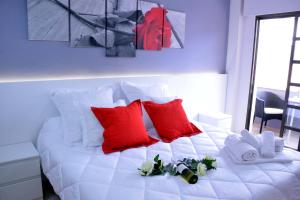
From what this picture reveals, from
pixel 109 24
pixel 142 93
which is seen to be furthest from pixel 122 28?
pixel 142 93

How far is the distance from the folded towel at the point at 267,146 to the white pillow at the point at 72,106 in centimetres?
137

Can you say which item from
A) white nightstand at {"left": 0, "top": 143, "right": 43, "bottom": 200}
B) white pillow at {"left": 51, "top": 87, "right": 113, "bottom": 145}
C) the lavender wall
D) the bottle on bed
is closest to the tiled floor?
white nightstand at {"left": 0, "top": 143, "right": 43, "bottom": 200}

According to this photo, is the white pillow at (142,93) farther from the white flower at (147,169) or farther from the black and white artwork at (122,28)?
the white flower at (147,169)

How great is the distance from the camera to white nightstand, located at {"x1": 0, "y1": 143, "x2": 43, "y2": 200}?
6.08ft

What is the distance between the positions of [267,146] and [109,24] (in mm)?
1881

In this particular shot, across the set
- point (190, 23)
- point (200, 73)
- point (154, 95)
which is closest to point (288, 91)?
point (200, 73)

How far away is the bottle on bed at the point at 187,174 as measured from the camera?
4.99 ft

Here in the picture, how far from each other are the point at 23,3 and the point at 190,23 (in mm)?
2089

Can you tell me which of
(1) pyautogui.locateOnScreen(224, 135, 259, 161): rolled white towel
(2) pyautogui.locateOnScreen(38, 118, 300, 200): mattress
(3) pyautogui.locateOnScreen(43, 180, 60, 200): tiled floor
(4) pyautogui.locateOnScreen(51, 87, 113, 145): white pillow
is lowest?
(3) pyautogui.locateOnScreen(43, 180, 60, 200): tiled floor

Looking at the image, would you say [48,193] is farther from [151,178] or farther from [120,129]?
[151,178]

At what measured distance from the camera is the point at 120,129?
2.03 meters

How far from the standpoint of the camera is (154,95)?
108 inches

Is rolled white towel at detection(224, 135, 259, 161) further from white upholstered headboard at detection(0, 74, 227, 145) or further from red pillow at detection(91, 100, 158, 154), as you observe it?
white upholstered headboard at detection(0, 74, 227, 145)

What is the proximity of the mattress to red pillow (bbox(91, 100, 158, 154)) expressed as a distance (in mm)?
64
